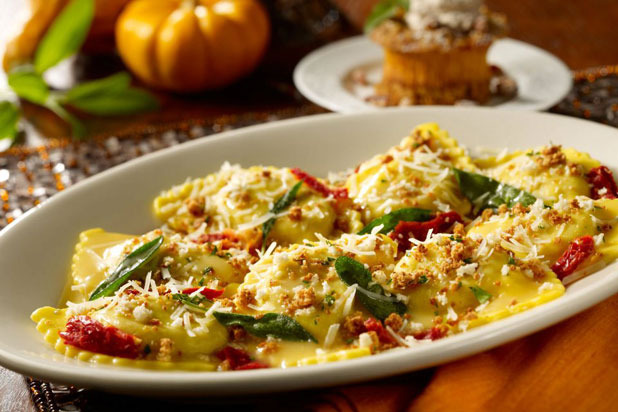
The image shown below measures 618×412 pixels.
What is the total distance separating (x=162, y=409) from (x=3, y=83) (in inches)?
221

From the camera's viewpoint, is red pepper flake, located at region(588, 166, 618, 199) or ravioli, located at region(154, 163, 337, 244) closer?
red pepper flake, located at region(588, 166, 618, 199)

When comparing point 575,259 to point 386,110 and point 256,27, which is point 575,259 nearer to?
point 386,110

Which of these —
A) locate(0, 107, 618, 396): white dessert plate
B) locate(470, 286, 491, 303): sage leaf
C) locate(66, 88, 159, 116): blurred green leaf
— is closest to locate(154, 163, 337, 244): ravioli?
locate(0, 107, 618, 396): white dessert plate

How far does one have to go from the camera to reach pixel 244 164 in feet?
17.2

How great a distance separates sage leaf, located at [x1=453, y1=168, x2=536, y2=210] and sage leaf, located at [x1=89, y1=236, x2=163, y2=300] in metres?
1.77

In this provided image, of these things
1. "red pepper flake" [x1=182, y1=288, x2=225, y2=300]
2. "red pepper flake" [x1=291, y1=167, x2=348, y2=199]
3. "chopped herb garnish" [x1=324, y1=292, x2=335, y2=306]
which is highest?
"chopped herb garnish" [x1=324, y1=292, x2=335, y2=306]

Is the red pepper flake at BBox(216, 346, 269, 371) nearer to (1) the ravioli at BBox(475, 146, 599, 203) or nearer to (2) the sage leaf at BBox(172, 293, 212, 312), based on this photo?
(2) the sage leaf at BBox(172, 293, 212, 312)

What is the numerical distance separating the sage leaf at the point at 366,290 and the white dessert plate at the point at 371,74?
10.4 feet

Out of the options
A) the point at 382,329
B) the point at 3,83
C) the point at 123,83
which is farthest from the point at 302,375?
the point at 3,83

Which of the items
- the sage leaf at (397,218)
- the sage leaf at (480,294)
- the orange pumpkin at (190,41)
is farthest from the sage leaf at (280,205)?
the orange pumpkin at (190,41)

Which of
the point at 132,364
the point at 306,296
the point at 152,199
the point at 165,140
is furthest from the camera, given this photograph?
the point at 165,140

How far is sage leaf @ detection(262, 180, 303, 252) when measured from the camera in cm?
438

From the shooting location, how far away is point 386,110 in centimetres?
539

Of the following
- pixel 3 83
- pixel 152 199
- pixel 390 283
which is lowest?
pixel 3 83
